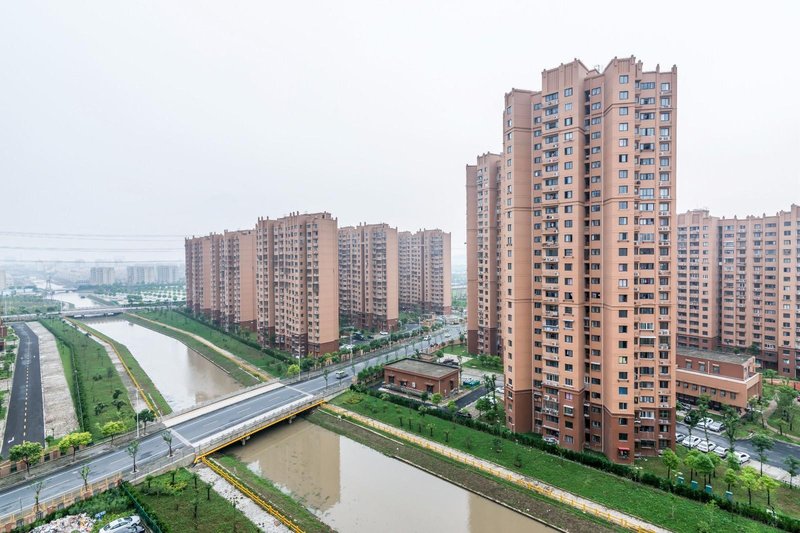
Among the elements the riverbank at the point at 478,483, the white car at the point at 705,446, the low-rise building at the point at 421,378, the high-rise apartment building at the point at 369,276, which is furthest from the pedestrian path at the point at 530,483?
the high-rise apartment building at the point at 369,276

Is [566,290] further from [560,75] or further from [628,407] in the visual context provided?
[560,75]

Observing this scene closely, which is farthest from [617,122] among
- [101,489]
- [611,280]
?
[101,489]

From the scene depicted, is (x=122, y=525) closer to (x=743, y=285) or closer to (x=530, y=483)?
(x=530, y=483)

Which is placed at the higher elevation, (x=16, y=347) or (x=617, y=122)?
(x=617, y=122)

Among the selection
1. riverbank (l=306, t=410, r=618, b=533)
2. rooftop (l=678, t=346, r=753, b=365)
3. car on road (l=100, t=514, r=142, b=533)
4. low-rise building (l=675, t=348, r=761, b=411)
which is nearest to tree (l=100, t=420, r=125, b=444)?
car on road (l=100, t=514, r=142, b=533)

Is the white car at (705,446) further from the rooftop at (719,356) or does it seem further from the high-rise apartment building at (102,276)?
the high-rise apartment building at (102,276)
